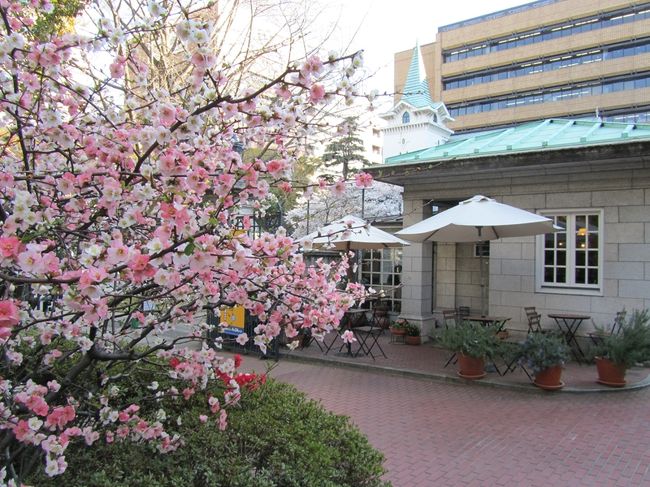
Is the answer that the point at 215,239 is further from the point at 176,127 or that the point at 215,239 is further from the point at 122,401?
the point at 122,401

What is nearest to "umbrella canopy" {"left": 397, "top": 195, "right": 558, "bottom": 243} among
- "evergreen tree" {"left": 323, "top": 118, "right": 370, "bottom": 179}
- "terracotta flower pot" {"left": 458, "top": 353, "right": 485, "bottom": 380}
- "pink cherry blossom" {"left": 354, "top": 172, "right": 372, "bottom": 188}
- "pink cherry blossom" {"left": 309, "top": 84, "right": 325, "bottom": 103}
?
"terracotta flower pot" {"left": 458, "top": 353, "right": 485, "bottom": 380}

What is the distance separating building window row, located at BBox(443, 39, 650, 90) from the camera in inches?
1967

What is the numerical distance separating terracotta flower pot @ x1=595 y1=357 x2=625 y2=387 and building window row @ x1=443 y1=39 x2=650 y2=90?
53600 mm

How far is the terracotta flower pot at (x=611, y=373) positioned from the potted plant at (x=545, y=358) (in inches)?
30.2

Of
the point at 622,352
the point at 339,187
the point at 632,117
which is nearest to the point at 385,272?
the point at 622,352

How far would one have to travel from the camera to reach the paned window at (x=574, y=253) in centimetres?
966

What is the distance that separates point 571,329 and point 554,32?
2162 inches

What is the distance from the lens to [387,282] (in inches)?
555

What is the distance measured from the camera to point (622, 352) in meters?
7.50

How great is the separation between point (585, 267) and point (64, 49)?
31.7 ft

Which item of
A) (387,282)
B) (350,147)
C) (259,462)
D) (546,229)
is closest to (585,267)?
(546,229)

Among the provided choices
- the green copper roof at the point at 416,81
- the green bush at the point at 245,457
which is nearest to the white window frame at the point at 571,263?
the green bush at the point at 245,457

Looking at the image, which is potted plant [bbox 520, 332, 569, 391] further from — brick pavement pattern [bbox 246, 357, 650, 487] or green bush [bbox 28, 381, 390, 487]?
green bush [bbox 28, 381, 390, 487]

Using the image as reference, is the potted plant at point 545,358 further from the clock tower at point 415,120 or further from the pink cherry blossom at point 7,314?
the clock tower at point 415,120
